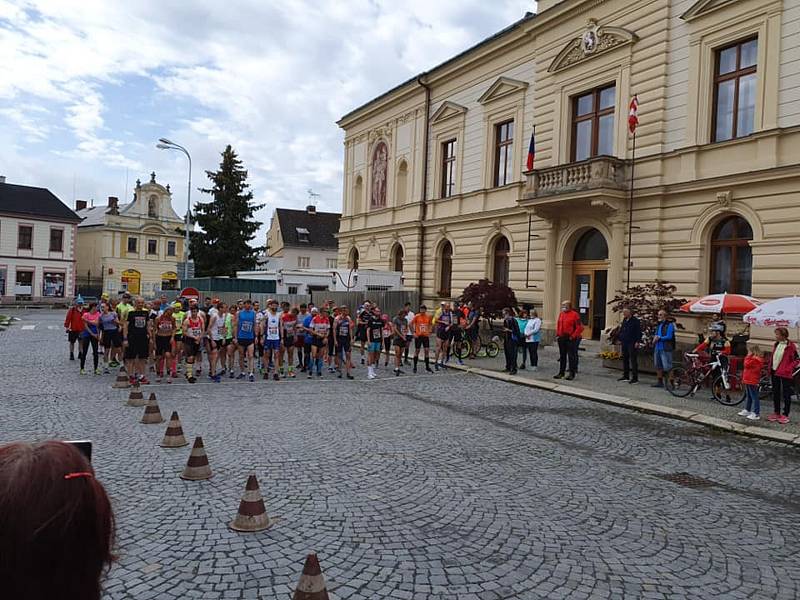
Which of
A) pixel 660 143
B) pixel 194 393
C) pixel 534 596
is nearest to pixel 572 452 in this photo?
pixel 534 596

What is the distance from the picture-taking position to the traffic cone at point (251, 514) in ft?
17.5

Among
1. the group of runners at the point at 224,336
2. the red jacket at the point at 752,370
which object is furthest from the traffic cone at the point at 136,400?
the red jacket at the point at 752,370

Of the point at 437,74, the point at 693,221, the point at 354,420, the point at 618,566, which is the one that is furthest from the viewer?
the point at 437,74

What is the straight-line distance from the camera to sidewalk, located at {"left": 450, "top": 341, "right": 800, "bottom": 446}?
1074cm

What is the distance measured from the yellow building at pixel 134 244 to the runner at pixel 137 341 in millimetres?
53445

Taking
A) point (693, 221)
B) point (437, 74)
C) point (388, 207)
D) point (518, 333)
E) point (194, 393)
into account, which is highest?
point (437, 74)

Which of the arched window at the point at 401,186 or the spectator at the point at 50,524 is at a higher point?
the arched window at the point at 401,186

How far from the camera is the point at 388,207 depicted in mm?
34344

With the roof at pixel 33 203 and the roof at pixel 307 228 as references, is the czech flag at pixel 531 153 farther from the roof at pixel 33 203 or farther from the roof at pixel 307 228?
the roof at pixel 33 203

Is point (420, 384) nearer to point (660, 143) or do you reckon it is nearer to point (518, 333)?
point (518, 333)

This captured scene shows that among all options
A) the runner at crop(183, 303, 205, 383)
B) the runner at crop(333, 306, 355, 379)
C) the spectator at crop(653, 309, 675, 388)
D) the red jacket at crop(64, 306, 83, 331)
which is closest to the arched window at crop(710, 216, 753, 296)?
the spectator at crop(653, 309, 675, 388)

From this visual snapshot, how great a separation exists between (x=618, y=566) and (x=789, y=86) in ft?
53.0

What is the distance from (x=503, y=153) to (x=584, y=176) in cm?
704

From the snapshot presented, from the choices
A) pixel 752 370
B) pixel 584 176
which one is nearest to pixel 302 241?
pixel 584 176
